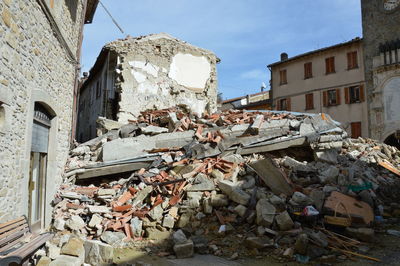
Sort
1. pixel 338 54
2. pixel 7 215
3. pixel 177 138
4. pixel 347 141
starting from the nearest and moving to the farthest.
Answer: pixel 7 215 → pixel 177 138 → pixel 347 141 → pixel 338 54

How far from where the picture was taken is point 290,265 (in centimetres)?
496

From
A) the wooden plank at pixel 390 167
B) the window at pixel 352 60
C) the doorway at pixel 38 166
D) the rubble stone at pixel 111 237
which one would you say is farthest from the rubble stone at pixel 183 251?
the window at pixel 352 60

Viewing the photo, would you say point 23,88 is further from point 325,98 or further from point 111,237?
point 325,98

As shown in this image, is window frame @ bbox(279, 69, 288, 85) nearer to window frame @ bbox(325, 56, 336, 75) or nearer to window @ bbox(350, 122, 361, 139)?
window frame @ bbox(325, 56, 336, 75)

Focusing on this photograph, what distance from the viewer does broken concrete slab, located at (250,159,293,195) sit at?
702 cm

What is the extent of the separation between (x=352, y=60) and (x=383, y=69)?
7.10 feet

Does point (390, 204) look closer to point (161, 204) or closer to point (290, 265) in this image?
point (290, 265)

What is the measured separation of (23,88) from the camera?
17.3 feet

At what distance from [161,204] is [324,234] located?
11.7ft

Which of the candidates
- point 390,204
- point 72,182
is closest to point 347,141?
point 390,204

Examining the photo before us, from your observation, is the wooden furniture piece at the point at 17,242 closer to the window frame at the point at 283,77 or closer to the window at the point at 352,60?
the window at the point at 352,60

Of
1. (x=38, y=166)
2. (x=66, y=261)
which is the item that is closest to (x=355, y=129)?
(x=38, y=166)

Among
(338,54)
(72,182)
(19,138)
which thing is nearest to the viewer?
(19,138)

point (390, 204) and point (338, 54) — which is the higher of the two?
point (338, 54)
